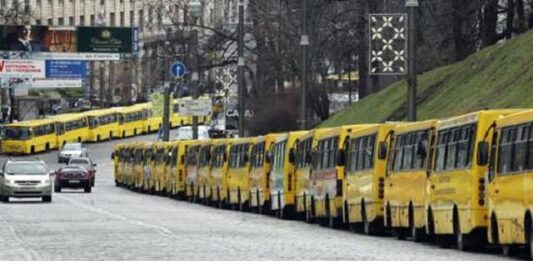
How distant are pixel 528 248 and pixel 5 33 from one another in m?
67.2

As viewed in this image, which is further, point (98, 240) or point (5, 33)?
point (5, 33)

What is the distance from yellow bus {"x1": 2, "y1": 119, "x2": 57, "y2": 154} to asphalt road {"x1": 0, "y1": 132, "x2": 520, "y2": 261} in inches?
3087

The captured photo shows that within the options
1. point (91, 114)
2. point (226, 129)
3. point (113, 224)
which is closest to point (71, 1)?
point (91, 114)

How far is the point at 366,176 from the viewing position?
36.6 metres

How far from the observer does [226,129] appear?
101000 mm

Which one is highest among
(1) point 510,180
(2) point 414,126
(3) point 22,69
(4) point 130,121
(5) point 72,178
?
(3) point 22,69

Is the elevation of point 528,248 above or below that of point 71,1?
below

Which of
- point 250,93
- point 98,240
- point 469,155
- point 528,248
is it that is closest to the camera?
point 528,248

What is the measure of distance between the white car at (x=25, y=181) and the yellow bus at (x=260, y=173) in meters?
9.37

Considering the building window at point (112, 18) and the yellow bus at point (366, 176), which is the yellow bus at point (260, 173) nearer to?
the yellow bus at point (366, 176)

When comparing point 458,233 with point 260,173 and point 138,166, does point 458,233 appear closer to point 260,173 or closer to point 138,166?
point 260,173

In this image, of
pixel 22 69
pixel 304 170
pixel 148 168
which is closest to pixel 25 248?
pixel 304 170

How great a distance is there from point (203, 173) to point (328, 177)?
23906mm

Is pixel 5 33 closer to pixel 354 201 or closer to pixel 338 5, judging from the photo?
pixel 338 5
